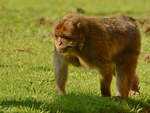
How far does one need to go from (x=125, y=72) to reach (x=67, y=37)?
1.43m

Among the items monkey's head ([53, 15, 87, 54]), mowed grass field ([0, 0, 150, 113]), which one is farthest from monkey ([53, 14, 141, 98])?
mowed grass field ([0, 0, 150, 113])

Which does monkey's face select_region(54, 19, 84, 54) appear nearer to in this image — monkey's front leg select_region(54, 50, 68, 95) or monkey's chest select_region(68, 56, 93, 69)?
monkey's chest select_region(68, 56, 93, 69)

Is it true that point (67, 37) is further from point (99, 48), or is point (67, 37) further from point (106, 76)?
point (106, 76)

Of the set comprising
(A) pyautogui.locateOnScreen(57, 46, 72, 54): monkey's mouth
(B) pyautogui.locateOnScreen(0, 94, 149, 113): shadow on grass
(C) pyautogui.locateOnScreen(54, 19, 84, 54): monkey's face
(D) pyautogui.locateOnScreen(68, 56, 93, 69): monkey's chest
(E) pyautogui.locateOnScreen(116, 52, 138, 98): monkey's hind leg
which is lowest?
(B) pyautogui.locateOnScreen(0, 94, 149, 113): shadow on grass

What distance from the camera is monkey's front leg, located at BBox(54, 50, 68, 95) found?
7594 millimetres

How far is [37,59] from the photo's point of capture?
1085 centimetres

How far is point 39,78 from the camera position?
8820 mm

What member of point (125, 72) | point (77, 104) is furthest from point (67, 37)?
point (125, 72)

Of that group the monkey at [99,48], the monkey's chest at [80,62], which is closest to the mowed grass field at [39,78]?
the monkey at [99,48]

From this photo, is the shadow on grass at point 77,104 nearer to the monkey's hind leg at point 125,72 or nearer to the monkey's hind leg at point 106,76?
the monkey's hind leg at point 106,76

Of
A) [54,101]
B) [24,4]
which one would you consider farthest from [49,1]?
[54,101]

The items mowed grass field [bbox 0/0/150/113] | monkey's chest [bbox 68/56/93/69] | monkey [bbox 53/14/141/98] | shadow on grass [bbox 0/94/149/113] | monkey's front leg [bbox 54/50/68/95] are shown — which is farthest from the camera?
monkey's front leg [bbox 54/50/68/95]

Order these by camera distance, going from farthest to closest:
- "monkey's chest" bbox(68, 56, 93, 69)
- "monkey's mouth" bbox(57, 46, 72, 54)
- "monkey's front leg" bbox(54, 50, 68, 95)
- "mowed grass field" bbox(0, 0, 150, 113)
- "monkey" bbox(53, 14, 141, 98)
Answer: "monkey's front leg" bbox(54, 50, 68, 95)
"monkey's chest" bbox(68, 56, 93, 69)
"monkey" bbox(53, 14, 141, 98)
"monkey's mouth" bbox(57, 46, 72, 54)
"mowed grass field" bbox(0, 0, 150, 113)

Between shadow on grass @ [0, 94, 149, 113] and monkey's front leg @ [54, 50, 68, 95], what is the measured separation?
34 centimetres
